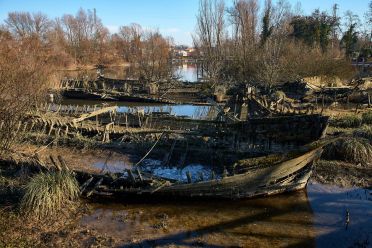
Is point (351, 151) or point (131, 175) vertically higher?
point (131, 175)

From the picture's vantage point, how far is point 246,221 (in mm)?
9102

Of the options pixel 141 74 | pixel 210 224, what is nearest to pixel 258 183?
pixel 210 224

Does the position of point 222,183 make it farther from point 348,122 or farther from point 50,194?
point 348,122

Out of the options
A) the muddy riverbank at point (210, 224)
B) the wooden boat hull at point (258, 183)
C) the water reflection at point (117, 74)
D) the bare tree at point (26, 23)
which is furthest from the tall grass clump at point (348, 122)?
the bare tree at point (26, 23)

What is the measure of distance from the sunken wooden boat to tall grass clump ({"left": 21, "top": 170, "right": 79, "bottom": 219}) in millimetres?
477

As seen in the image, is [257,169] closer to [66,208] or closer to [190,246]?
[190,246]

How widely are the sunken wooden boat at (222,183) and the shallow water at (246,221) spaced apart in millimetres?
270

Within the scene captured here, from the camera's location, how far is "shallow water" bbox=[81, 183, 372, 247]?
8.12 m

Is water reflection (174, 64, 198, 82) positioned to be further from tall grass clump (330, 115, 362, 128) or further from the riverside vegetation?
tall grass clump (330, 115, 362, 128)

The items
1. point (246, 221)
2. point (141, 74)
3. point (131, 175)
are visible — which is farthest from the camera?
point (141, 74)

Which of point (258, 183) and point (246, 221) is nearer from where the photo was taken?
point (246, 221)

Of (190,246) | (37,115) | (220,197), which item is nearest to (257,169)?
(220,197)

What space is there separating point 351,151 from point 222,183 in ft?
18.9

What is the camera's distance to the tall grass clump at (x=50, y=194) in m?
8.62
